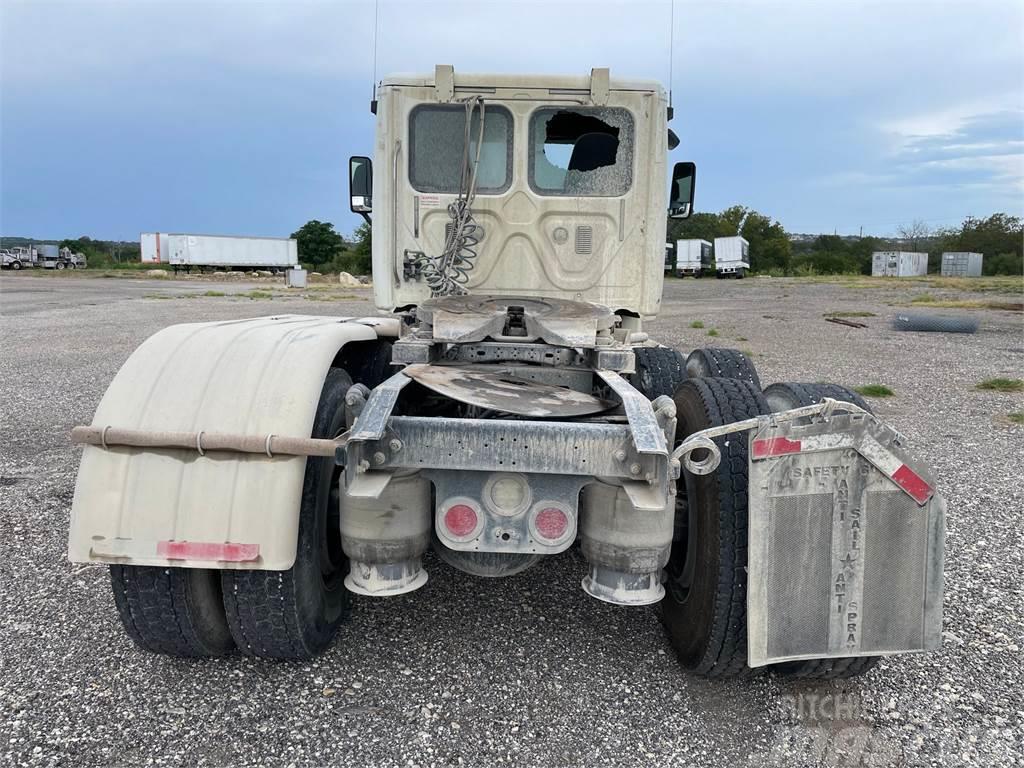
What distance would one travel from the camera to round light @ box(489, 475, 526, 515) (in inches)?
101

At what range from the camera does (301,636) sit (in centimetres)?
285

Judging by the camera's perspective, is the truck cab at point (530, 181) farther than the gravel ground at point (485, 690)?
Yes

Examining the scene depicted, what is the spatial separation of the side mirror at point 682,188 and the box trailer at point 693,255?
50832mm

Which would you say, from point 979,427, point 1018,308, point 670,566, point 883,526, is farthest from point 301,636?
point 1018,308

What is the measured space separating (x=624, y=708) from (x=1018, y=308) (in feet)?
91.3

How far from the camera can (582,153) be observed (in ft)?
15.5

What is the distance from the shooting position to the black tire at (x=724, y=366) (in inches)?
171

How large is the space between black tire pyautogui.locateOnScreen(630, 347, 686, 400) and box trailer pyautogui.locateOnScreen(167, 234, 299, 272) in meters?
58.1

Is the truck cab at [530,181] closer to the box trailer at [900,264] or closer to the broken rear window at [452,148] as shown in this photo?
the broken rear window at [452,148]

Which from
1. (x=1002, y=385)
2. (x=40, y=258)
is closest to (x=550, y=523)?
(x=1002, y=385)

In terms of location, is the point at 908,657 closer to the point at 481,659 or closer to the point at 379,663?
the point at 481,659

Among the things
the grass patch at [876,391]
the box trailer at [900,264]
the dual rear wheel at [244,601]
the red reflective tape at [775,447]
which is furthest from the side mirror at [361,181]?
the box trailer at [900,264]

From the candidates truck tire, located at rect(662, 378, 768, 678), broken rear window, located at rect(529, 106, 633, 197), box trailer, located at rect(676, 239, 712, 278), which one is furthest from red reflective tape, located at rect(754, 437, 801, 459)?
box trailer, located at rect(676, 239, 712, 278)

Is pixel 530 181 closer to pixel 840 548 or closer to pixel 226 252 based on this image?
pixel 840 548
